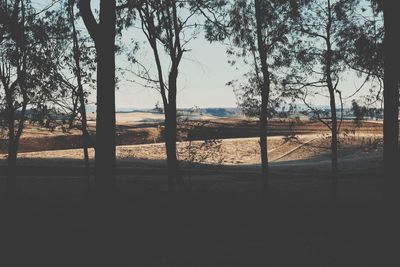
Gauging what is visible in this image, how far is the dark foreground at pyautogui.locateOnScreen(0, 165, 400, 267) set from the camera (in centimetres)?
1103

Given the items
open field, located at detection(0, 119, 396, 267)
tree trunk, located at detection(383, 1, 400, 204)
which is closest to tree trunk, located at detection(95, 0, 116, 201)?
open field, located at detection(0, 119, 396, 267)

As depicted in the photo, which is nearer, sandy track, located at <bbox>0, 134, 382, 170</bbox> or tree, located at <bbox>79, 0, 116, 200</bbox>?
tree, located at <bbox>79, 0, 116, 200</bbox>

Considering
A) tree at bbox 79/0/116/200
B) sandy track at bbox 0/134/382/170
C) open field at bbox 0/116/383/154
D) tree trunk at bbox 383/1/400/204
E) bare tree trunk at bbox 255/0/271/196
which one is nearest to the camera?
tree at bbox 79/0/116/200

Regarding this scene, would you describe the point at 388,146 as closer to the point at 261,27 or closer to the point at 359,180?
the point at 261,27

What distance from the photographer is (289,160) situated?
6362 cm

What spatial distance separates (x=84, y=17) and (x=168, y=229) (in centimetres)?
925

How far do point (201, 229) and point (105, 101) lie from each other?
8166 millimetres

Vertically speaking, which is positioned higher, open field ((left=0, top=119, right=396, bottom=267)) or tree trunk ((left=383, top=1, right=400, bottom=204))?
tree trunk ((left=383, top=1, right=400, bottom=204))

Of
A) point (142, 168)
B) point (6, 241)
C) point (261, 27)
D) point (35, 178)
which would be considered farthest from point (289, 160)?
point (6, 241)

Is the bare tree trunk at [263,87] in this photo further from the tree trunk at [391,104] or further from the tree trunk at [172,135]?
the tree trunk at [391,104]

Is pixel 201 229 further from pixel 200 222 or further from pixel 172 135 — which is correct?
pixel 172 135

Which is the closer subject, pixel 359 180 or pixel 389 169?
pixel 389 169

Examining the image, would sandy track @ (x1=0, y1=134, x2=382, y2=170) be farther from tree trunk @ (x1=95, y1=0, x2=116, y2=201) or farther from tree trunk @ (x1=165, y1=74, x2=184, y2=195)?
tree trunk @ (x1=95, y1=0, x2=116, y2=201)

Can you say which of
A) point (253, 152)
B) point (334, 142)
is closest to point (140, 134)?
point (253, 152)
